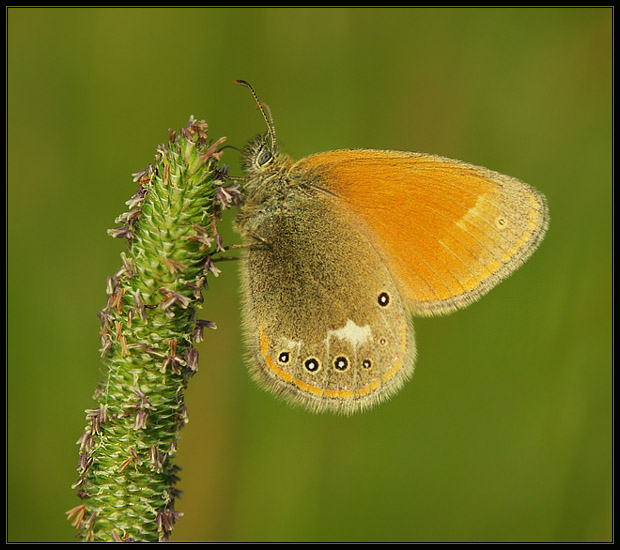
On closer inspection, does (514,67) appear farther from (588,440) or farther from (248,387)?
(248,387)

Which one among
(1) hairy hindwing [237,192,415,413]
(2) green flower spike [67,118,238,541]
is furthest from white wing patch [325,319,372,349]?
(2) green flower spike [67,118,238,541]

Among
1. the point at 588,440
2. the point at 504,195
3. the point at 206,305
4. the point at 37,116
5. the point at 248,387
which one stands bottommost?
the point at 588,440

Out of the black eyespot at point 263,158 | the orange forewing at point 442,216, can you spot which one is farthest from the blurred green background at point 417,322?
the black eyespot at point 263,158

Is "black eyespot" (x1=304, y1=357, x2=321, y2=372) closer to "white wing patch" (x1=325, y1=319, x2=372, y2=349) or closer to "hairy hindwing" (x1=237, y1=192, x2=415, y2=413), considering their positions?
"hairy hindwing" (x1=237, y1=192, x2=415, y2=413)

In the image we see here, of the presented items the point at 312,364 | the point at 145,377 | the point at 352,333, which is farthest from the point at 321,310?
the point at 145,377

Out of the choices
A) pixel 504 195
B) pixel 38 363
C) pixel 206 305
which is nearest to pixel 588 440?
pixel 504 195

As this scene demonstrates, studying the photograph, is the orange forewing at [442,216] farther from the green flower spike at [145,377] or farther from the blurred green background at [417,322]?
the green flower spike at [145,377]
